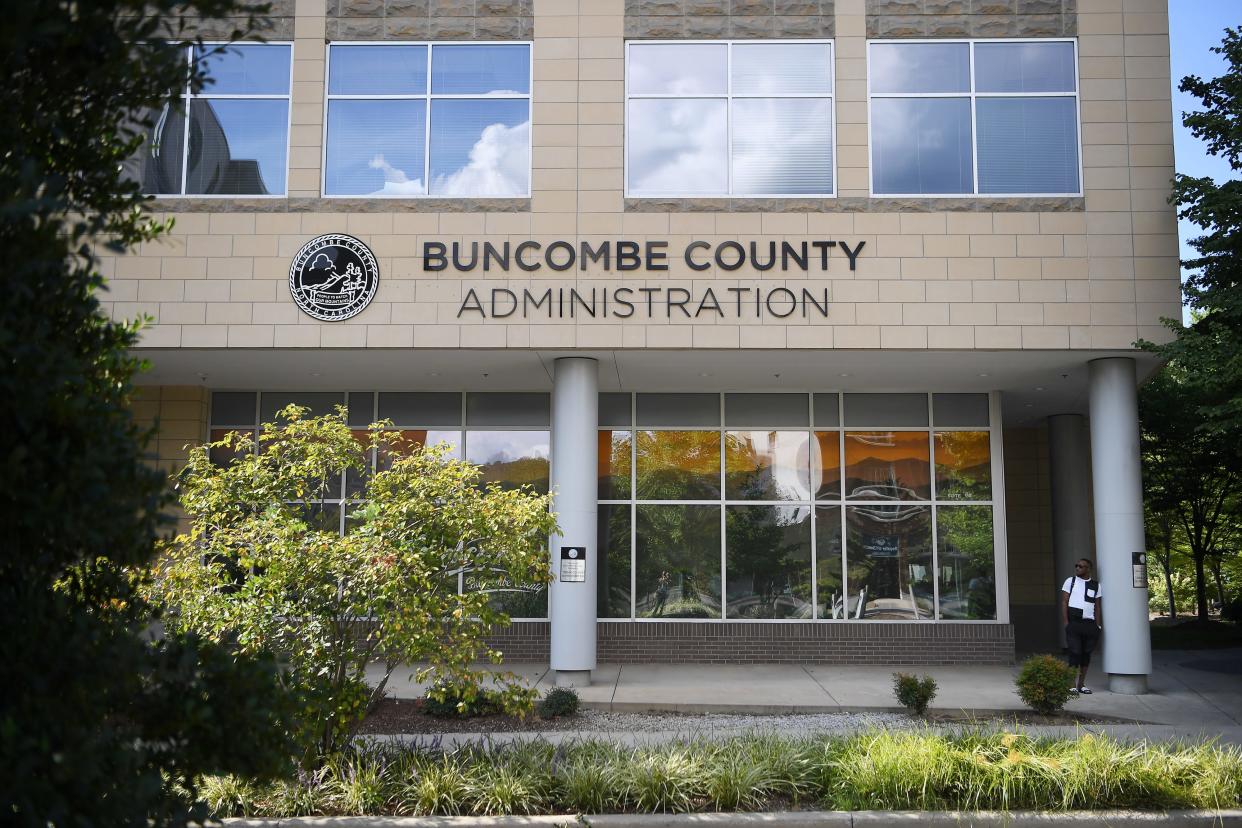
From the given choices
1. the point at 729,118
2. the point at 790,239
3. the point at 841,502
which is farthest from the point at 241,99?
the point at 841,502

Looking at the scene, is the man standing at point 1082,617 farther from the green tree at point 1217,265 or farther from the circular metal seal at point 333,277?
the circular metal seal at point 333,277

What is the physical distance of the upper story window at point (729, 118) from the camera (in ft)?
51.0

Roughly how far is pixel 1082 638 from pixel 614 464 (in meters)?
7.76

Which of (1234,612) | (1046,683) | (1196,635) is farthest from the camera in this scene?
(1234,612)

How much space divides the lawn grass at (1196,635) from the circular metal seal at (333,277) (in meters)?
16.9

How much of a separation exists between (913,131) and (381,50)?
8.06m

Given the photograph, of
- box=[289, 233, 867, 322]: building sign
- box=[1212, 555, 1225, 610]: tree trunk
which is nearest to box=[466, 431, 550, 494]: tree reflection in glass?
box=[289, 233, 867, 322]: building sign

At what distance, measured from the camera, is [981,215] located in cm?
1521

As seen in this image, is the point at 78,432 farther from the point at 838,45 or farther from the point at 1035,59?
the point at 1035,59

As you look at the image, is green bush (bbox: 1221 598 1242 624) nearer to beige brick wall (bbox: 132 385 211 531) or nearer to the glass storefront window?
the glass storefront window

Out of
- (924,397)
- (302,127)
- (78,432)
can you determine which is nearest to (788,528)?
(924,397)

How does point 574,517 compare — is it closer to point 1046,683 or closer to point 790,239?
point 790,239

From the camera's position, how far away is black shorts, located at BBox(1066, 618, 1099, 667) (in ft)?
47.9

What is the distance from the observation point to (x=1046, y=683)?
39.7 ft
